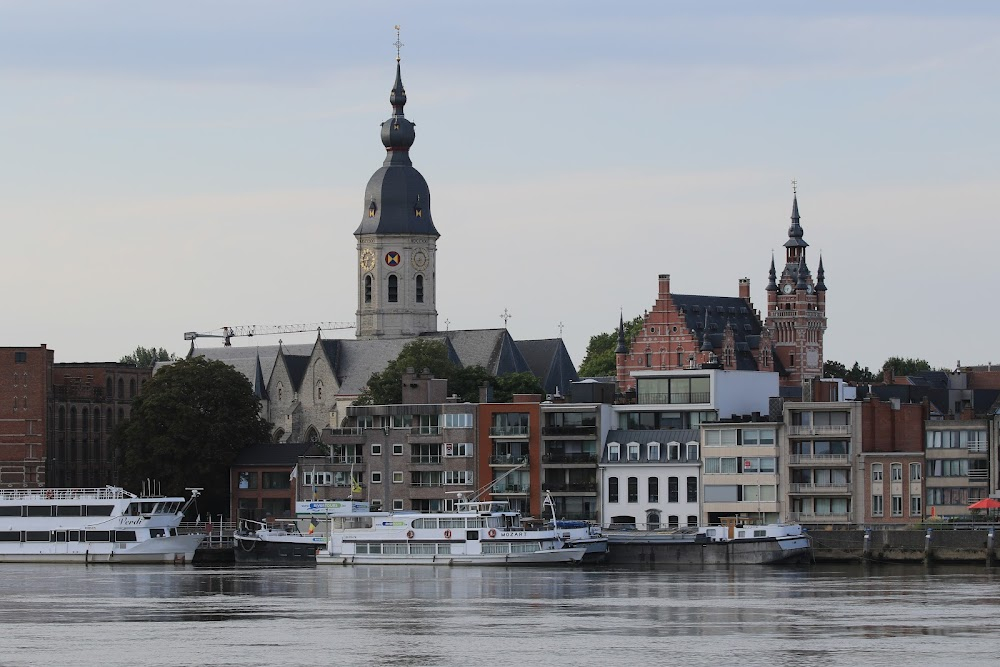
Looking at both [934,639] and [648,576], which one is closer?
[934,639]

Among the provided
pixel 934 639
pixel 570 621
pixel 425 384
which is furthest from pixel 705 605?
pixel 425 384

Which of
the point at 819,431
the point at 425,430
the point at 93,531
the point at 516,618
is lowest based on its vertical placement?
the point at 516,618

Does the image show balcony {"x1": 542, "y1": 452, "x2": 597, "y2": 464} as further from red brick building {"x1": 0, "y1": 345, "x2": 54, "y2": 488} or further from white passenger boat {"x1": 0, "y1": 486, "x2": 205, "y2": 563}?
red brick building {"x1": 0, "y1": 345, "x2": 54, "y2": 488}

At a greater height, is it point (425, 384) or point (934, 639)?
point (425, 384)

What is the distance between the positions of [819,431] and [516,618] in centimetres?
4391

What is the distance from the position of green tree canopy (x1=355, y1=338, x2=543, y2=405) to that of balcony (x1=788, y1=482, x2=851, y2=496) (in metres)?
36.2

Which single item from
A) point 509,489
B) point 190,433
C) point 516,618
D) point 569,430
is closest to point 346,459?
point 509,489

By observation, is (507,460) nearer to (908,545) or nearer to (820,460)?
(820,460)

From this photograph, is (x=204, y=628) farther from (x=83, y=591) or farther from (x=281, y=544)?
(x=281, y=544)

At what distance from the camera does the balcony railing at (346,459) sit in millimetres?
139125

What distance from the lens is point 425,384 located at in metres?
142

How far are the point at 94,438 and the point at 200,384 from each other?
3451 centimetres

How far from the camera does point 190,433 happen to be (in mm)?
154375

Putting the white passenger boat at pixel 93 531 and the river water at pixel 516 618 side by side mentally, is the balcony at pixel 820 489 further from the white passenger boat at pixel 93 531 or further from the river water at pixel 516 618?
the white passenger boat at pixel 93 531
